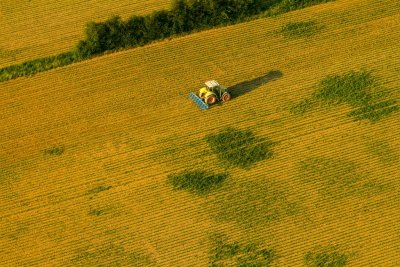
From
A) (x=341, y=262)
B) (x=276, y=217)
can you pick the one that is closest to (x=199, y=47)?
(x=276, y=217)

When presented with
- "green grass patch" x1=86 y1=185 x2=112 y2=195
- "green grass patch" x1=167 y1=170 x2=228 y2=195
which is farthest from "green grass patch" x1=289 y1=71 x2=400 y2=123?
"green grass patch" x1=86 y1=185 x2=112 y2=195

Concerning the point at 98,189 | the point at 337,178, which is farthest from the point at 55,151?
the point at 337,178

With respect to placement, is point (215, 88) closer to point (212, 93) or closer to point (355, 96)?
point (212, 93)

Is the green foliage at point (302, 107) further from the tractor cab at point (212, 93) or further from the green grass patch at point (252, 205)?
the green grass patch at point (252, 205)

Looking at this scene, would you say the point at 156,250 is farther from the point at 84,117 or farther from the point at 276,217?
the point at 84,117

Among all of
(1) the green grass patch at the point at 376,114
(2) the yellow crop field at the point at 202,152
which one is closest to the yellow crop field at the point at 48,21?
(2) the yellow crop field at the point at 202,152

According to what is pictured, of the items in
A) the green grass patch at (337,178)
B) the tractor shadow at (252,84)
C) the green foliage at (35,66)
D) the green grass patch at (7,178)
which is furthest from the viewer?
the green foliage at (35,66)
